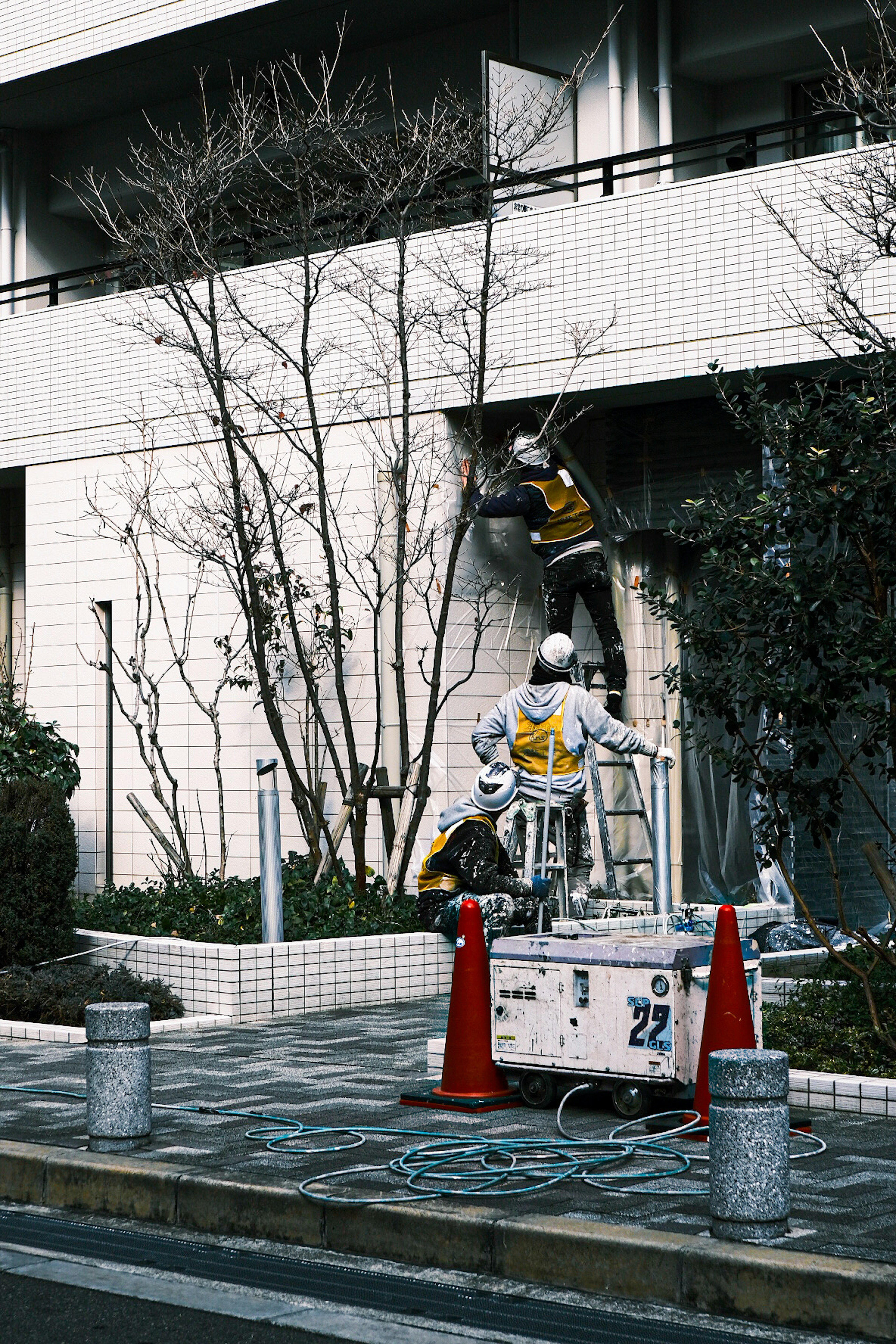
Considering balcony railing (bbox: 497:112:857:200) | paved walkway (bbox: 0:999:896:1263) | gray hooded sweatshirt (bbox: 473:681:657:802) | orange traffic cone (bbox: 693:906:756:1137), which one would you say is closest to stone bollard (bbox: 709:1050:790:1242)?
paved walkway (bbox: 0:999:896:1263)

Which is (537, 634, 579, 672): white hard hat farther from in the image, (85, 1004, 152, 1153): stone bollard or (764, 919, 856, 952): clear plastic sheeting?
(85, 1004, 152, 1153): stone bollard

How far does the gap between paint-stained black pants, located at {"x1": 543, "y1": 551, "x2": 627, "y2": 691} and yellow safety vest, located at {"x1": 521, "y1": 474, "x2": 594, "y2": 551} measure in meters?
0.20

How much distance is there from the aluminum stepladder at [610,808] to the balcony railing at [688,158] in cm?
405

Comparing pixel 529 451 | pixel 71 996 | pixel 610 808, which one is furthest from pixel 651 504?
pixel 71 996

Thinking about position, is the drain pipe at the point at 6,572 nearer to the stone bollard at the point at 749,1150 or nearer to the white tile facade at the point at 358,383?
the white tile facade at the point at 358,383

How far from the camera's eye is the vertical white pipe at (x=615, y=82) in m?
14.7

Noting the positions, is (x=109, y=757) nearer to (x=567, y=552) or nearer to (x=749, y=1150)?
(x=567, y=552)

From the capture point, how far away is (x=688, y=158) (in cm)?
1518

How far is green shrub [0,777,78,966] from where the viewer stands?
11688mm

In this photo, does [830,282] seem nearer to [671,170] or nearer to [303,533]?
[671,170]

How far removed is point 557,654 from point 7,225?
10.6 meters

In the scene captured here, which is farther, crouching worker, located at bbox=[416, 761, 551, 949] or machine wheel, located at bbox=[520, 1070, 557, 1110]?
crouching worker, located at bbox=[416, 761, 551, 949]

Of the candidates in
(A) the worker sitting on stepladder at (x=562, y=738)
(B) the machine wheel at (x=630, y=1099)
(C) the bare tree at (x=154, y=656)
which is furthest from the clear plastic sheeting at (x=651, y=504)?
(B) the machine wheel at (x=630, y=1099)

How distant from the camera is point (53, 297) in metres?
18.8
